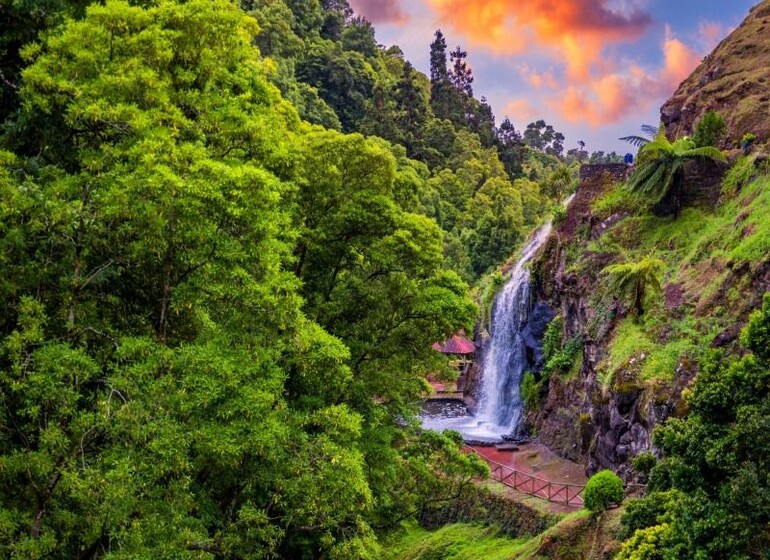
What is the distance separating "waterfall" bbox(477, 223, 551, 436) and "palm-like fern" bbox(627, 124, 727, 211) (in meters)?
8.29

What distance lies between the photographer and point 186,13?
1020 centimetres

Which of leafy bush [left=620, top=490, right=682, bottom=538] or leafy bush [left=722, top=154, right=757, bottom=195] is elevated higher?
leafy bush [left=722, top=154, right=757, bottom=195]

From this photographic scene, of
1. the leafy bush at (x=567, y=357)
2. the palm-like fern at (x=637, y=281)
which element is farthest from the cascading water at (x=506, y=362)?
the palm-like fern at (x=637, y=281)

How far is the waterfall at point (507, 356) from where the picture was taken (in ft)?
104

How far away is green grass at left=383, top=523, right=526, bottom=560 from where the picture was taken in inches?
719

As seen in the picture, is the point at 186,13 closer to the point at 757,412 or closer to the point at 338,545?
the point at 338,545

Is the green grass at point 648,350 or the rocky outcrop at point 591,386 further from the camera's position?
the green grass at point 648,350

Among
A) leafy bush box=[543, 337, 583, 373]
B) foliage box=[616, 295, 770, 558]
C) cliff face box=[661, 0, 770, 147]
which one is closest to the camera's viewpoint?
foliage box=[616, 295, 770, 558]

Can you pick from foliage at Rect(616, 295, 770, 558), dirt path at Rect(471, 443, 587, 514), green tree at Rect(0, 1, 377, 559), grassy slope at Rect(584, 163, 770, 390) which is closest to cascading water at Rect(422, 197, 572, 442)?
dirt path at Rect(471, 443, 587, 514)

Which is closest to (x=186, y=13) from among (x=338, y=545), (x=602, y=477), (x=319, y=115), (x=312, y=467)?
(x=312, y=467)

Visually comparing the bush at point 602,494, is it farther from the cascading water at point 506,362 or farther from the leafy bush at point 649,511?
the cascading water at point 506,362

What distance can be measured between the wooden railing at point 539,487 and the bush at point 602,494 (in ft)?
14.3

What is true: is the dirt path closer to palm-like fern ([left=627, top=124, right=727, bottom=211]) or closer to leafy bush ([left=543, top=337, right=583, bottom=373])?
leafy bush ([left=543, top=337, right=583, bottom=373])

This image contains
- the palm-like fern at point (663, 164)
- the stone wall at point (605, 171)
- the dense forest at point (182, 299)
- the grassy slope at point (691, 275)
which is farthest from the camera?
the stone wall at point (605, 171)
